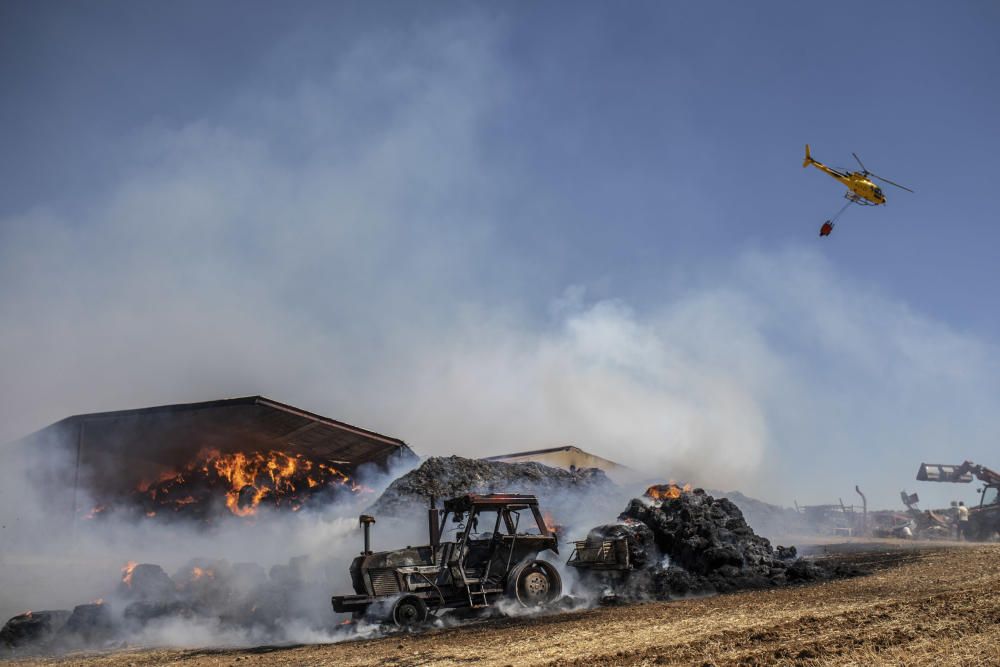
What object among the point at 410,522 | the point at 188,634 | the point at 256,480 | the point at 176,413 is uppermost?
the point at 176,413

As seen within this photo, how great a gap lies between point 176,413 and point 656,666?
15.2 meters

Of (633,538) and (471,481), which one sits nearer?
(633,538)

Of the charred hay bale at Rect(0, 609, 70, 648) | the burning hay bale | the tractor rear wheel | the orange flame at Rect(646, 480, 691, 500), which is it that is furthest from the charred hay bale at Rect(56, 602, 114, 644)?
the orange flame at Rect(646, 480, 691, 500)

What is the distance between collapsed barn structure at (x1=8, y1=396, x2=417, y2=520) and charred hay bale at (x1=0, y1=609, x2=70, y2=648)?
606cm

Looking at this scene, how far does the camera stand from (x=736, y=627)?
9711 mm

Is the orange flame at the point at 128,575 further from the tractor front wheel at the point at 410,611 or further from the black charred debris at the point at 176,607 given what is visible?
the tractor front wheel at the point at 410,611

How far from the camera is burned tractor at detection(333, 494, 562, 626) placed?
493 inches

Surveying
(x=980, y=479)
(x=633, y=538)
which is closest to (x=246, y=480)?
(x=633, y=538)

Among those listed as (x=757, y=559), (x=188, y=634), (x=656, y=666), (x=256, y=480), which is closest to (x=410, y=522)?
(x=256, y=480)

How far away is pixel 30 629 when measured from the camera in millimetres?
13461

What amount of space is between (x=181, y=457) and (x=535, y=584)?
1199 centimetres

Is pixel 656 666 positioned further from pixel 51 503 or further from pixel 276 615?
pixel 51 503

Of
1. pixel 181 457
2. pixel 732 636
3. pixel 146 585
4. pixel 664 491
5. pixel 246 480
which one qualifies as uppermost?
pixel 181 457

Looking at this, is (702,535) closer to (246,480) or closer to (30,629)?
(246,480)
